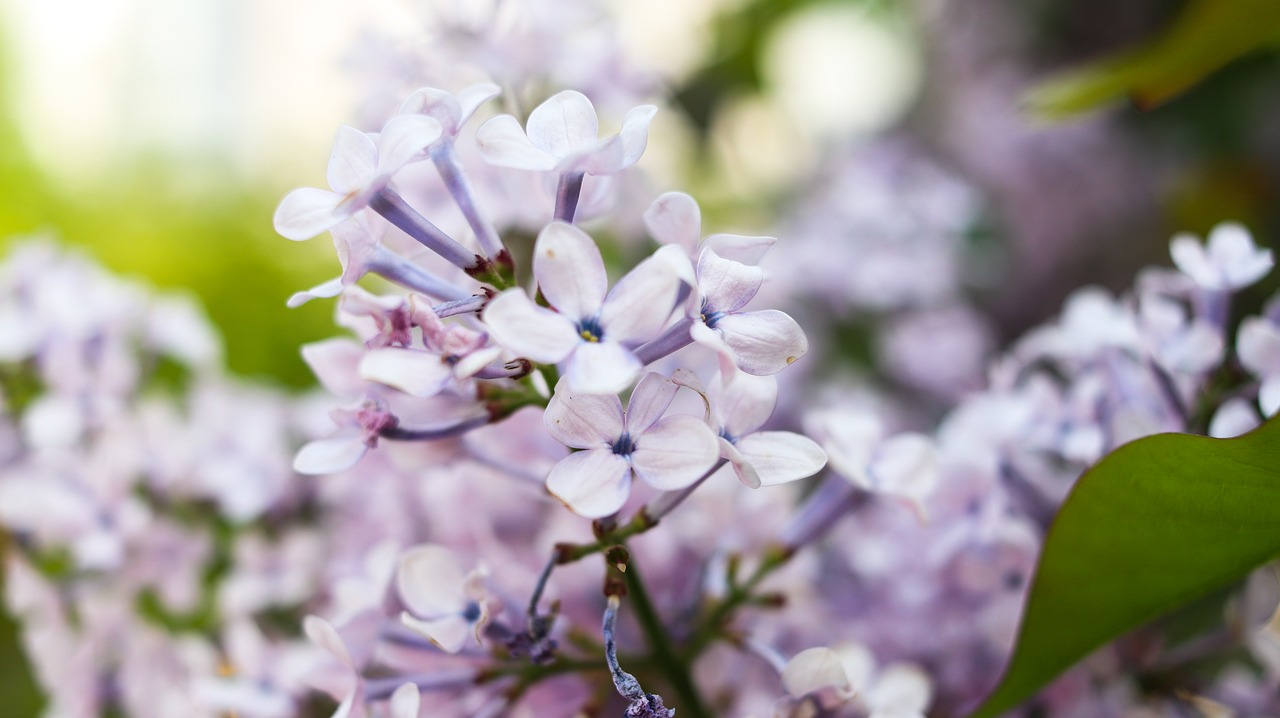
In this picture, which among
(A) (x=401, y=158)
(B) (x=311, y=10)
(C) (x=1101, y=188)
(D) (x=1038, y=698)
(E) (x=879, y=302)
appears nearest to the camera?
(A) (x=401, y=158)

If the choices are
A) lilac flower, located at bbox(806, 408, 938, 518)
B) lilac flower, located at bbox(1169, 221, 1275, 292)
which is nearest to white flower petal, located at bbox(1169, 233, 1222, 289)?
lilac flower, located at bbox(1169, 221, 1275, 292)

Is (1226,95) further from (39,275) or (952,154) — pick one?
(39,275)

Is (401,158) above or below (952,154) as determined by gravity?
above

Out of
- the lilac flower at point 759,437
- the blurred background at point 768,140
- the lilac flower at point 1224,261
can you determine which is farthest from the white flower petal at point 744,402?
the blurred background at point 768,140

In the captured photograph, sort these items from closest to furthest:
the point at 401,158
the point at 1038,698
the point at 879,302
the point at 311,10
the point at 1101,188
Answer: the point at 401,158
the point at 1038,698
the point at 879,302
the point at 1101,188
the point at 311,10

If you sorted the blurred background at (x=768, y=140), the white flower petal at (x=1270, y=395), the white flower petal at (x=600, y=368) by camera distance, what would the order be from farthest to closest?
the blurred background at (x=768, y=140)
the white flower petal at (x=1270, y=395)
the white flower petal at (x=600, y=368)

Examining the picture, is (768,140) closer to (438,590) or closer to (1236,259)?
(1236,259)

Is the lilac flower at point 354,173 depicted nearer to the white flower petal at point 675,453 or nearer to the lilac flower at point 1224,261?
the white flower petal at point 675,453

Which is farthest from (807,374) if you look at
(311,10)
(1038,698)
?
(311,10)
